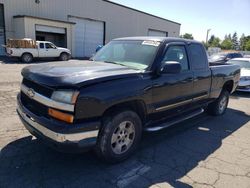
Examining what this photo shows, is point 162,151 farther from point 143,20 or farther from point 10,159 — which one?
point 143,20

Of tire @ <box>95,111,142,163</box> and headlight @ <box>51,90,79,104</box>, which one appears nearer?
headlight @ <box>51,90,79,104</box>

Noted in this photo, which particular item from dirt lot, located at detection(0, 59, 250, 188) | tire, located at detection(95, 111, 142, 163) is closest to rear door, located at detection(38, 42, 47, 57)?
dirt lot, located at detection(0, 59, 250, 188)

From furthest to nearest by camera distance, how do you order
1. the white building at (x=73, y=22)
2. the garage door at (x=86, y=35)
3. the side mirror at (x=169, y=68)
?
the garage door at (x=86, y=35)
the white building at (x=73, y=22)
the side mirror at (x=169, y=68)

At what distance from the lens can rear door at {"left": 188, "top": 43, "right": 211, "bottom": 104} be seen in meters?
4.98

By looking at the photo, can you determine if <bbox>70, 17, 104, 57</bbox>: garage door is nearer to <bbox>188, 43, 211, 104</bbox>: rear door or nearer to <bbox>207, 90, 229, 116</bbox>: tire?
<bbox>207, 90, 229, 116</bbox>: tire

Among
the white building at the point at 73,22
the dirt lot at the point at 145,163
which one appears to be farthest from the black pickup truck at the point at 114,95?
the white building at the point at 73,22

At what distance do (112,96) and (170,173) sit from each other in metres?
1.42

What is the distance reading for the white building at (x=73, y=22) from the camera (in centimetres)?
2216

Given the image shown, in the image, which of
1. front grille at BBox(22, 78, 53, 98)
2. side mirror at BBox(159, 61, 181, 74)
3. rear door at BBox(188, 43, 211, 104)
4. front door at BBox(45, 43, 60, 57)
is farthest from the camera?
front door at BBox(45, 43, 60, 57)

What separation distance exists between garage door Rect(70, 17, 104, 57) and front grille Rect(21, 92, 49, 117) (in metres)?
24.4

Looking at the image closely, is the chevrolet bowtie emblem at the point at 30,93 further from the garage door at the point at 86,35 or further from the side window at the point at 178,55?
the garage door at the point at 86,35

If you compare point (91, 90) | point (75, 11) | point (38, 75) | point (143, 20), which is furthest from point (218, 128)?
point (143, 20)

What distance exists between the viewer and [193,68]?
16.2 ft

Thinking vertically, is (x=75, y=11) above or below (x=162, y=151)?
above
